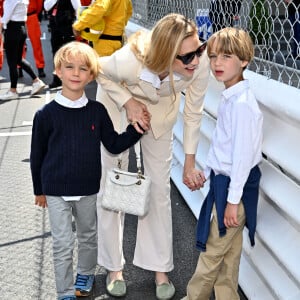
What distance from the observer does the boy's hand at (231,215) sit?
95.2 inches

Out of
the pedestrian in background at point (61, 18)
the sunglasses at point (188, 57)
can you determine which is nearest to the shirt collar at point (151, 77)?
the sunglasses at point (188, 57)

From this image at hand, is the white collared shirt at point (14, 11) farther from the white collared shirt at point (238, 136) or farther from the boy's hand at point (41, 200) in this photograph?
the white collared shirt at point (238, 136)

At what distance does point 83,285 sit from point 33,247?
2.11 feet

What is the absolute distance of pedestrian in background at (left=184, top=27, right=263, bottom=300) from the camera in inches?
92.1

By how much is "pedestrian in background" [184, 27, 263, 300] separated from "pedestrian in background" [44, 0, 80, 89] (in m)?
5.50

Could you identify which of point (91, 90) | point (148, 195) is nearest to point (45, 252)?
point (148, 195)

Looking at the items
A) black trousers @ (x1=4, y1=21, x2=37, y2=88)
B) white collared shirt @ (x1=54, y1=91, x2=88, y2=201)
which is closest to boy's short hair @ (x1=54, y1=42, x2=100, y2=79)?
white collared shirt @ (x1=54, y1=91, x2=88, y2=201)

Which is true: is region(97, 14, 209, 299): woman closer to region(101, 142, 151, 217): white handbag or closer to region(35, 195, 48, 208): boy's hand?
region(101, 142, 151, 217): white handbag

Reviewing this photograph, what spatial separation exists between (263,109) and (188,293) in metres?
→ 1.03

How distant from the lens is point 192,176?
2.86m

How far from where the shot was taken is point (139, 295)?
9.95 feet

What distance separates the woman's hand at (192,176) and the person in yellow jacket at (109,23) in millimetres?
2365

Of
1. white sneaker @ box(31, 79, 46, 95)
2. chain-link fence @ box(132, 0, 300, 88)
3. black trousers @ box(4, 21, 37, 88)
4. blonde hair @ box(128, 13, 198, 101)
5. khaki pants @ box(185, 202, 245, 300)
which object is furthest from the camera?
white sneaker @ box(31, 79, 46, 95)

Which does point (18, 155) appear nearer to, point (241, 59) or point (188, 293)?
point (188, 293)
